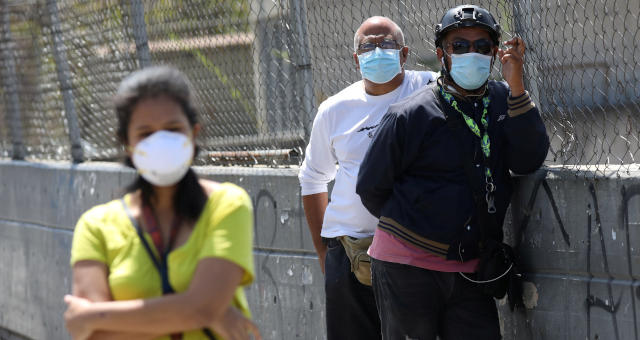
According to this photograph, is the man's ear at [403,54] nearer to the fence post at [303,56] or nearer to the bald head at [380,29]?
the bald head at [380,29]

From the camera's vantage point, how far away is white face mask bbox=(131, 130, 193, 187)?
2.64 m

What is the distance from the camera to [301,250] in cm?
561

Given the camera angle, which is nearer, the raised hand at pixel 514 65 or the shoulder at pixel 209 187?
the shoulder at pixel 209 187

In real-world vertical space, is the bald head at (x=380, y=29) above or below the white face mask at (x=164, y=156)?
above

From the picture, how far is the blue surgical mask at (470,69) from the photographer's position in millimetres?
3947

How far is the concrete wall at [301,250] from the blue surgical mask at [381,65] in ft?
2.66

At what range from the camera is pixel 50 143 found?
8.30m

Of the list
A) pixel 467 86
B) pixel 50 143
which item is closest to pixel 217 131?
pixel 50 143

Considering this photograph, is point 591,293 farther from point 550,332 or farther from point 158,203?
point 158,203

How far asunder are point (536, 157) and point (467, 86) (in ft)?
1.36

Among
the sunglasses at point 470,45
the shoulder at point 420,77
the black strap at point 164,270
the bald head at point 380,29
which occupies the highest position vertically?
the bald head at point 380,29

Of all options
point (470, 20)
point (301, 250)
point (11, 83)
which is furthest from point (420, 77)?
point (11, 83)

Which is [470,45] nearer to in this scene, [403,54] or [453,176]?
[453,176]

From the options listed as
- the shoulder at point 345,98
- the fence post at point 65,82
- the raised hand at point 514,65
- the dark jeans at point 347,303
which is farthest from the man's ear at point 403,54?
the fence post at point 65,82
